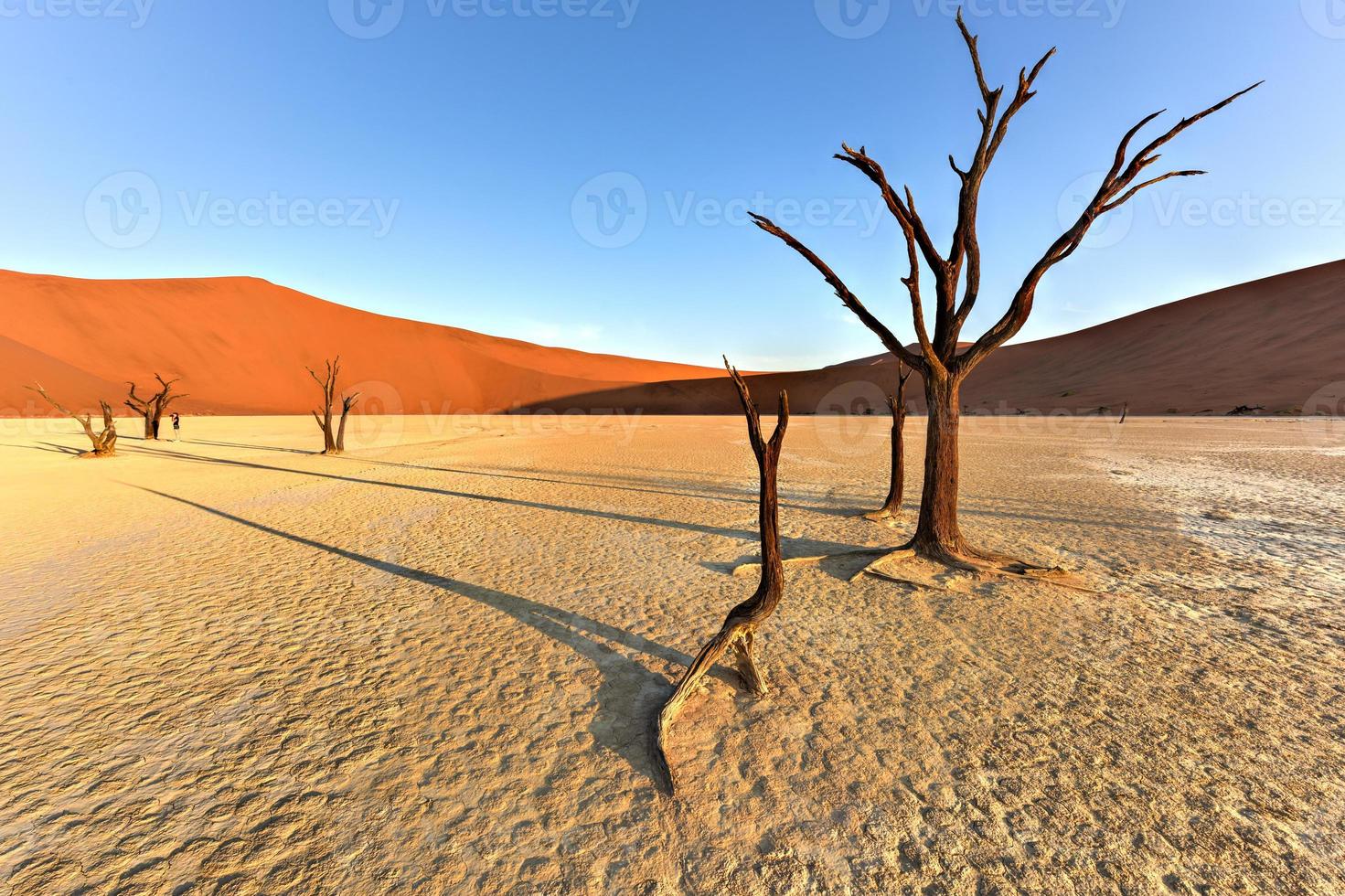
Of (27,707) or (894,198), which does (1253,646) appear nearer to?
(894,198)

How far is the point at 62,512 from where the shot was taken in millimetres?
9883

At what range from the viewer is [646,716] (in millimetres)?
3633

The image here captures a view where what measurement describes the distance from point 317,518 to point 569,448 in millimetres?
12725

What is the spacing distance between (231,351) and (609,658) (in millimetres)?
76274

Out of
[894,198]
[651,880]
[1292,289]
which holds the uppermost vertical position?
[1292,289]

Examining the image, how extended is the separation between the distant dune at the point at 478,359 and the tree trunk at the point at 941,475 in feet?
144

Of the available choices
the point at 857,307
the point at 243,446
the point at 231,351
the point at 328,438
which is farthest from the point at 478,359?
the point at 857,307

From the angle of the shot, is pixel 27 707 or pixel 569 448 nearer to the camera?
pixel 27 707

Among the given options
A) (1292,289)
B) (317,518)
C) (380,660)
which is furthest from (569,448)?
(1292,289)

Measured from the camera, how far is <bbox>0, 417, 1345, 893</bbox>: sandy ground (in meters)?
2.50

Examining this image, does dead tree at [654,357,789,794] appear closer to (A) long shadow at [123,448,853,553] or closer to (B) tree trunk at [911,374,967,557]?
(A) long shadow at [123,448,853,553]

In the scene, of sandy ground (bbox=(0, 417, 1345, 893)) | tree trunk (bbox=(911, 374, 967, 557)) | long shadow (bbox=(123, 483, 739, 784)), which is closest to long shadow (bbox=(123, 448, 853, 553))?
sandy ground (bbox=(0, 417, 1345, 893))

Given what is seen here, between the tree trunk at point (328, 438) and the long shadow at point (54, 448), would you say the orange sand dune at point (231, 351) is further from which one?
the tree trunk at point (328, 438)

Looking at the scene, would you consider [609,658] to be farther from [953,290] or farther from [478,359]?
[478,359]
